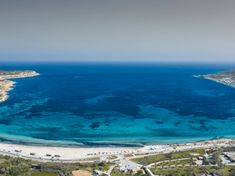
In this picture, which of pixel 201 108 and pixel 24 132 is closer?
pixel 24 132

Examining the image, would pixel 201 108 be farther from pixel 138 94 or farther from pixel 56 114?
pixel 56 114

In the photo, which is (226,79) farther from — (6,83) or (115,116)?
(6,83)

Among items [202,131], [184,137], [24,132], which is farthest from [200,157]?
[24,132]

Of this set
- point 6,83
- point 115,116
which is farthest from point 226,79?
point 6,83

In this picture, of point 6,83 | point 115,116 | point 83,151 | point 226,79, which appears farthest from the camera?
point 226,79

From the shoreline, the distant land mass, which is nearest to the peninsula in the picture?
the shoreline

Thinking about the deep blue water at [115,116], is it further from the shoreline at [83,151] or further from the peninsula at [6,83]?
the shoreline at [83,151]

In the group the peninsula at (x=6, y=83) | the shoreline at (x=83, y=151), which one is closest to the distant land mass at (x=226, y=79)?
the peninsula at (x=6, y=83)

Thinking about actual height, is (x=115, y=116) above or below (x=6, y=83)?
below
